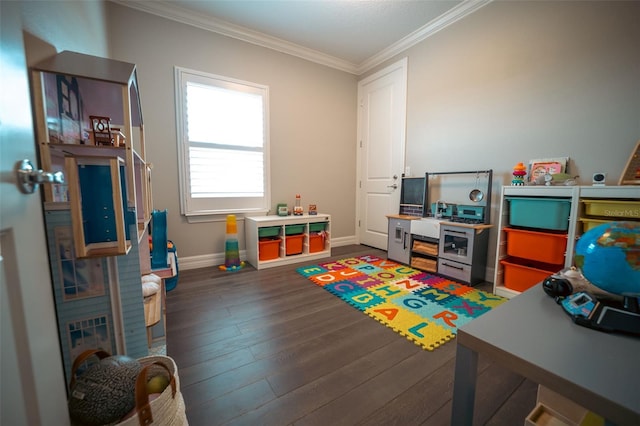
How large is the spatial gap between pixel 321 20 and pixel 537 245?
2993 mm

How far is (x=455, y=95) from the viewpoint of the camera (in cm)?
271

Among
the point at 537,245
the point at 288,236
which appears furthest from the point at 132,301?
the point at 537,245

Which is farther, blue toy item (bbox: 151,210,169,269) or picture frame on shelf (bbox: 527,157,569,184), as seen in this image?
picture frame on shelf (bbox: 527,157,569,184)

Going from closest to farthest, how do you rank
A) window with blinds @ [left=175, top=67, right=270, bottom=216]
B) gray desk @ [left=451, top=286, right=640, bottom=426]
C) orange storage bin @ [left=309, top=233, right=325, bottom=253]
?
gray desk @ [left=451, top=286, right=640, bottom=426], window with blinds @ [left=175, top=67, right=270, bottom=216], orange storage bin @ [left=309, top=233, right=325, bottom=253]

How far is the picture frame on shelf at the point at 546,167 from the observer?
201 centimetres

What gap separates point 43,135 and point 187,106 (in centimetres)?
228

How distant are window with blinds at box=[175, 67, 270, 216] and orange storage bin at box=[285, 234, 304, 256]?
0.54 m

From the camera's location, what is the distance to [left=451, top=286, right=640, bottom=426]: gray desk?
408 mm

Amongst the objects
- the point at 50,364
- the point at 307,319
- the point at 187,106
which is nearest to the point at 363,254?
the point at 307,319

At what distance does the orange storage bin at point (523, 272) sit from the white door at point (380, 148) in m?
1.50

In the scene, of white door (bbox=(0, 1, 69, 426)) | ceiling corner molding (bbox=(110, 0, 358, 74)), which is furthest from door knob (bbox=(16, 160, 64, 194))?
ceiling corner molding (bbox=(110, 0, 358, 74))

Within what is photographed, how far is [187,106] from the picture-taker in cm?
273

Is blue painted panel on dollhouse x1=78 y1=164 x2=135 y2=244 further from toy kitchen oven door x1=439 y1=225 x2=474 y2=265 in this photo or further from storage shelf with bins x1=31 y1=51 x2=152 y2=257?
toy kitchen oven door x1=439 y1=225 x2=474 y2=265

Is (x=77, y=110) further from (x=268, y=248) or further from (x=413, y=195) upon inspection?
(x=413, y=195)
